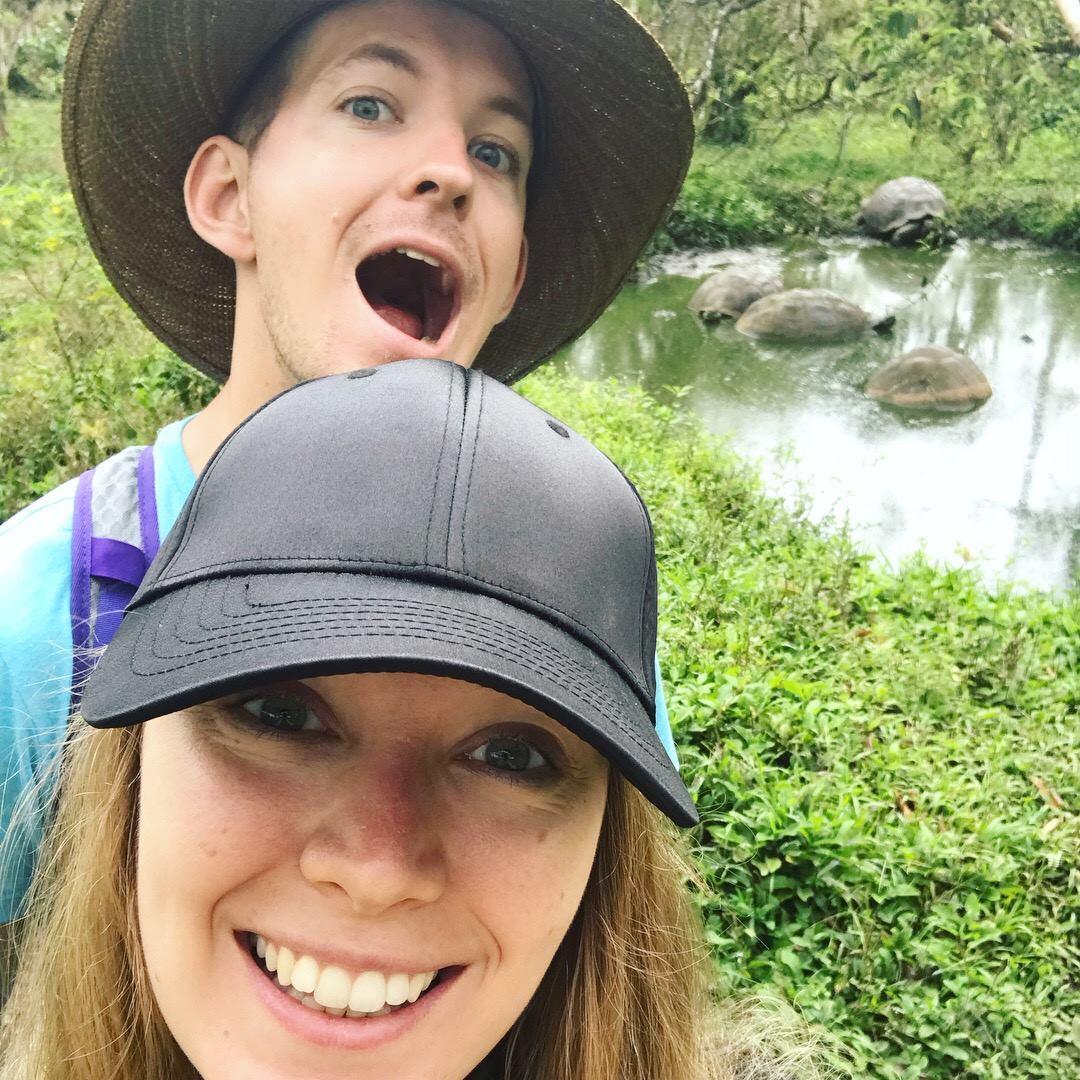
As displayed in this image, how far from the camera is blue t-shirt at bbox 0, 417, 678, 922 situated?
119 centimetres

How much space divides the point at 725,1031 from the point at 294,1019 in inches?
35.5

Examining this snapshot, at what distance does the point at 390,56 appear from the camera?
53.0 inches

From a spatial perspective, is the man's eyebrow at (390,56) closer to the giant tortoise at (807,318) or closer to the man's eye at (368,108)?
the man's eye at (368,108)

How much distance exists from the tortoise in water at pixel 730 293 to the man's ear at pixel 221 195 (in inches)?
400

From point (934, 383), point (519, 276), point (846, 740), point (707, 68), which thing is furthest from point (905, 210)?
point (519, 276)

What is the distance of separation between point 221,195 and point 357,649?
3.40 ft

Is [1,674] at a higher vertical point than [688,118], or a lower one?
lower

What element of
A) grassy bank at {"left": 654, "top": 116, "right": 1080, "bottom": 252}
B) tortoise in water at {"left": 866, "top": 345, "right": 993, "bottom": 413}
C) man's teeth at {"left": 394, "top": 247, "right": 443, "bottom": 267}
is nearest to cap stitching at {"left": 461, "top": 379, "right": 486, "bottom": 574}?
man's teeth at {"left": 394, "top": 247, "right": 443, "bottom": 267}

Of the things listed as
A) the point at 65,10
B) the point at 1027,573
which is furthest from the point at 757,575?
the point at 65,10

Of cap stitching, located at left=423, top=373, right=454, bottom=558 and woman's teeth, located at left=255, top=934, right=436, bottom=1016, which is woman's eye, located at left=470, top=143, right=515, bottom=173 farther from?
woman's teeth, located at left=255, top=934, right=436, bottom=1016

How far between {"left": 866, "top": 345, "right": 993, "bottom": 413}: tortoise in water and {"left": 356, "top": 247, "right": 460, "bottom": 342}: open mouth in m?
7.94

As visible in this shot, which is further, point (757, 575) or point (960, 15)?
point (960, 15)

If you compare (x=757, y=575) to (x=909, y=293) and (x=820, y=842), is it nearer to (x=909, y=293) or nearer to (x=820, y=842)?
(x=820, y=842)

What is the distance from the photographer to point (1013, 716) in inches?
144
